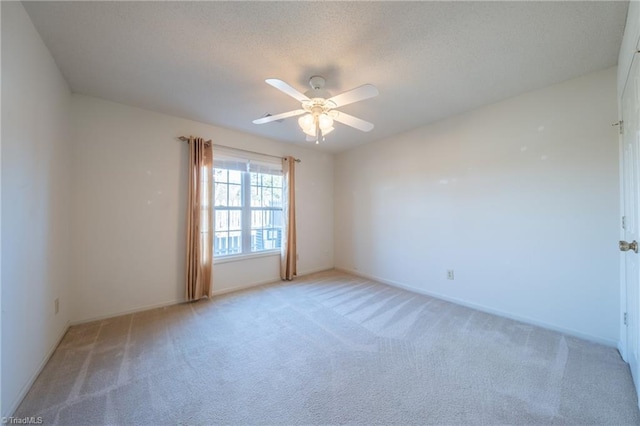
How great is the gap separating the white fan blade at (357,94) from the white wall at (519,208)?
192 centimetres

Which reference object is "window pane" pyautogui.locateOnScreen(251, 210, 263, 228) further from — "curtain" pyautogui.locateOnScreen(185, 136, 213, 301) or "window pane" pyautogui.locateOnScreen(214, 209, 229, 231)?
"curtain" pyautogui.locateOnScreen(185, 136, 213, 301)

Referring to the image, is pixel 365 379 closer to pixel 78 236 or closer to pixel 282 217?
pixel 282 217

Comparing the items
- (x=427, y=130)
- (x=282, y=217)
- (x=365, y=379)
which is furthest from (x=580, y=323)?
(x=282, y=217)

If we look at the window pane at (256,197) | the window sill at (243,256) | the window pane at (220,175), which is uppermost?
the window pane at (220,175)

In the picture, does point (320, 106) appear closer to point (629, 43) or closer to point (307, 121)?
point (307, 121)

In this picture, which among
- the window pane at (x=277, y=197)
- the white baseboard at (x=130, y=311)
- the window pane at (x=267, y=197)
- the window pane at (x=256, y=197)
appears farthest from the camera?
the window pane at (x=277, y=197)

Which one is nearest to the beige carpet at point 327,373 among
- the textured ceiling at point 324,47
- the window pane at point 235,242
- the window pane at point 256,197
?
the window pane at point 235,242

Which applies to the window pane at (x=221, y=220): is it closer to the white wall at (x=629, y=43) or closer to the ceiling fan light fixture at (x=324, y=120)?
the ceiling fan light fixture at (x=324, y=120)

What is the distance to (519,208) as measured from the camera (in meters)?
2.58

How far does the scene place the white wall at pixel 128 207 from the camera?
8.39ft

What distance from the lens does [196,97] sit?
2.57m

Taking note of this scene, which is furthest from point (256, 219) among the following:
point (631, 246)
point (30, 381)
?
point (631, 246)

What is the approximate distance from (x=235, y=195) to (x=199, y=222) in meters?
0.73

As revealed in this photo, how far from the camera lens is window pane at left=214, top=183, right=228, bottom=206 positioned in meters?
3.51
